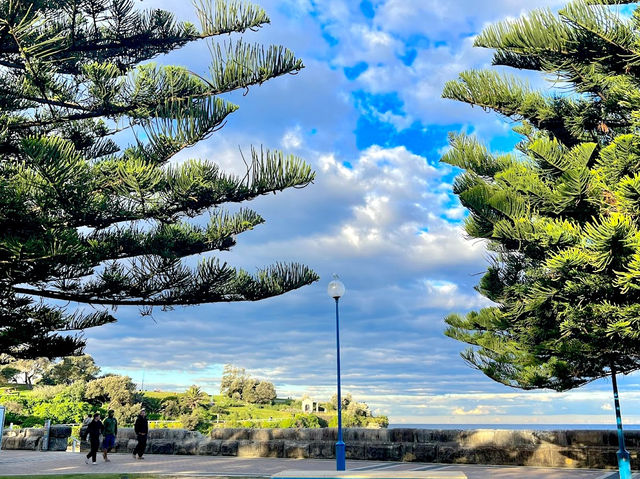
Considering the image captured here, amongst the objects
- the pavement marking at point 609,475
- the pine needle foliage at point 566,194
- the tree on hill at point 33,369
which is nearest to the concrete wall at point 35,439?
the pine needle foliage at point 566,194

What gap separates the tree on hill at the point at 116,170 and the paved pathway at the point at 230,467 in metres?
3.27

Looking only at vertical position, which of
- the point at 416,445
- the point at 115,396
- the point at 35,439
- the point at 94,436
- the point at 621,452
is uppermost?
→ the point at 115,396

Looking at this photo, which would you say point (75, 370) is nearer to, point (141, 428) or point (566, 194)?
point (141, 428)

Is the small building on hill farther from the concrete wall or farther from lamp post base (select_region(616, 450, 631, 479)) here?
lamp post base (select_region(616, 450, 631, 479))

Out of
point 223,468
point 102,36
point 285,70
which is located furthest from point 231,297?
point 102,36

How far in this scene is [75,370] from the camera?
45.5 meters

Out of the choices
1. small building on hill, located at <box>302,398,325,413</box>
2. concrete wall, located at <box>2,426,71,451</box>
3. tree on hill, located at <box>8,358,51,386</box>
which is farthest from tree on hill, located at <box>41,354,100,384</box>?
concrete wall, located at <box>2,426,71,451</box>

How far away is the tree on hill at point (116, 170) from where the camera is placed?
8.65 m

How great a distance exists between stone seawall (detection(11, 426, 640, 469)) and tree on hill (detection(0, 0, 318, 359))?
17.9 ft

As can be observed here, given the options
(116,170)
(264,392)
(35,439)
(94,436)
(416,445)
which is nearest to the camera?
(116,170)

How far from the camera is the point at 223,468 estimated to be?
12.2 metres

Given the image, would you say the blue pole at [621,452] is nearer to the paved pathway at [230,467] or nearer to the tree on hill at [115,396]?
the paved pathway at [230,467]

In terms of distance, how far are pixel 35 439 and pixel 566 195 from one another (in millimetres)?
17757

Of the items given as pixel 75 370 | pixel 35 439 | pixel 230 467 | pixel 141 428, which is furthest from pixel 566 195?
pixel 75 370
